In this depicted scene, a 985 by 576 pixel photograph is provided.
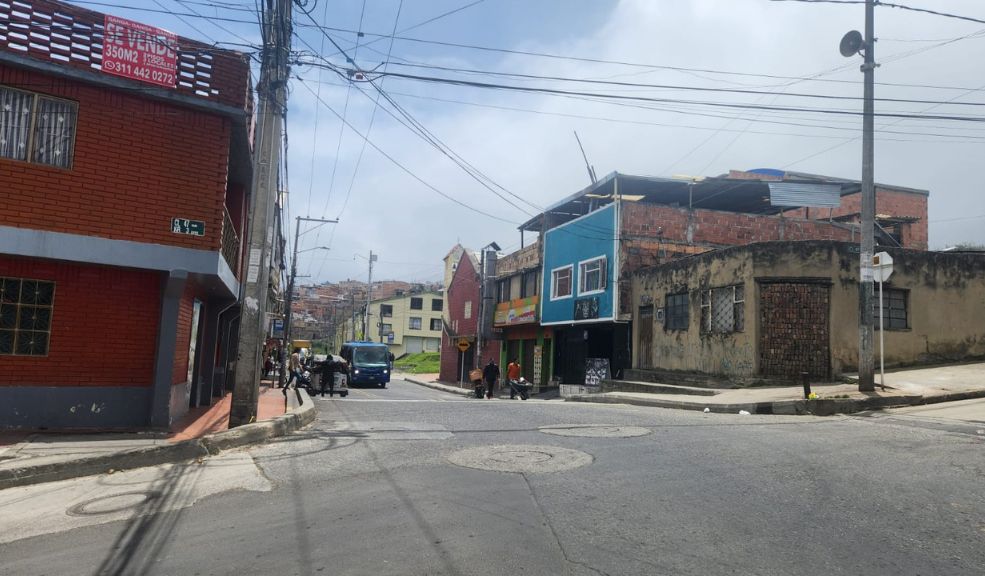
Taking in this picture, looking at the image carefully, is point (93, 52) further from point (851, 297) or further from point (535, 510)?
point (851, 297)

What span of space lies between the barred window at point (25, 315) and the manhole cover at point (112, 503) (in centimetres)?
436

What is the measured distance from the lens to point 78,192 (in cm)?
999

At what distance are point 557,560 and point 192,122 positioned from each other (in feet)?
30.8

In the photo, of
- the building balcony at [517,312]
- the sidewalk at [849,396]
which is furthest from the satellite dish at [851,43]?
the building balcony at [517,312]

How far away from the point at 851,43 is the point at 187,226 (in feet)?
46.6

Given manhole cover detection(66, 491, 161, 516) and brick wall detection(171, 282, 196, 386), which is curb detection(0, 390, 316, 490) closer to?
manhole cover detection(66, 491, 161, 516)

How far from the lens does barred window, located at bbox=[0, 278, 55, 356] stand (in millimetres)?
9688

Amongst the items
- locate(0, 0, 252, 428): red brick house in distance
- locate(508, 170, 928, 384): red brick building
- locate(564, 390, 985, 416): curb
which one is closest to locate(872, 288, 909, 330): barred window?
locate(564, 390, 985, 416): curb

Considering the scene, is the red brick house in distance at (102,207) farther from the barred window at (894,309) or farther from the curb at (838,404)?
the barred window at (894,309)

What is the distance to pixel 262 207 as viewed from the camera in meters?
11.0

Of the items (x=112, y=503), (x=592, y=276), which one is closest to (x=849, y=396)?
(x=112, y=503)

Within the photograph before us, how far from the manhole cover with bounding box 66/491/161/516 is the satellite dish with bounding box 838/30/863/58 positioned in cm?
1580

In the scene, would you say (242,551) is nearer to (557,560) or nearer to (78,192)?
(557,560)

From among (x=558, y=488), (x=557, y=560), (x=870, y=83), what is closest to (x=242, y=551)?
(x=557, y=560)
